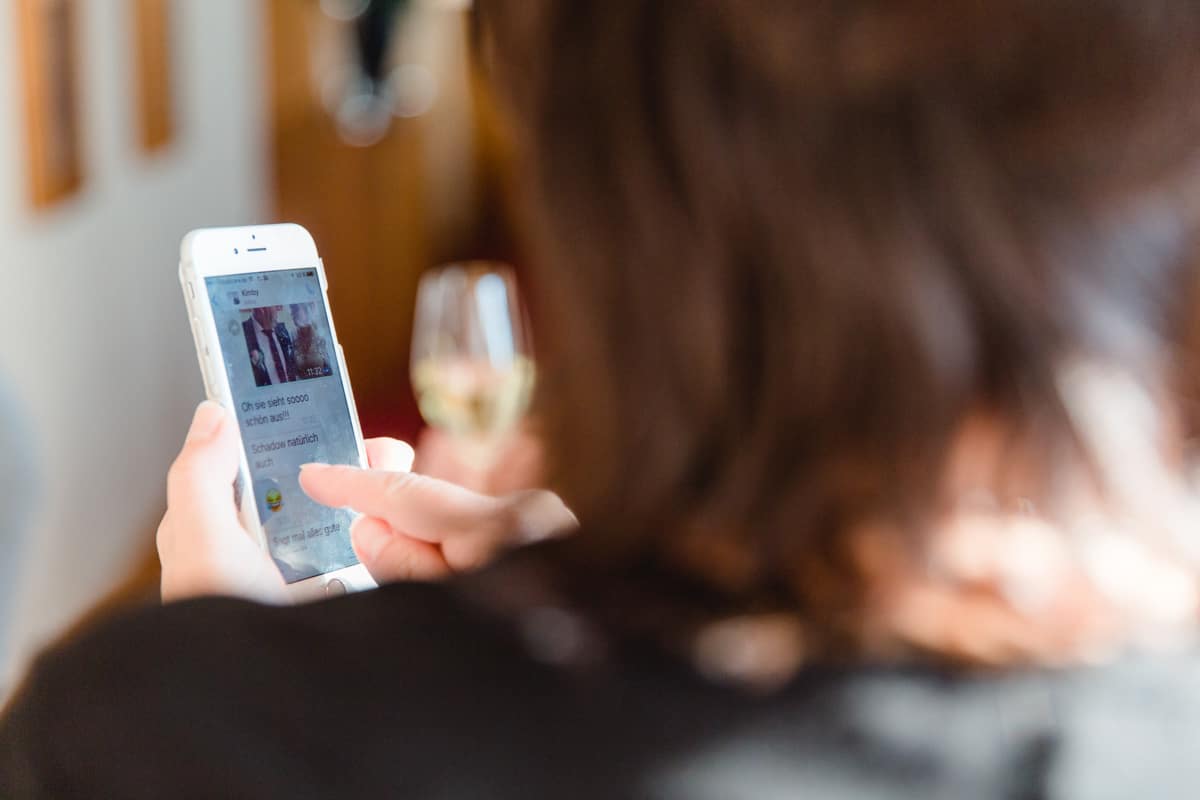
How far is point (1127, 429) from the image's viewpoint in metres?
0.34

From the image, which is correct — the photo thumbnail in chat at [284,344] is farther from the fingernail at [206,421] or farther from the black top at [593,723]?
the black top at [593,723]

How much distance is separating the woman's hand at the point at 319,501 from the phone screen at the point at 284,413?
10 millimetres

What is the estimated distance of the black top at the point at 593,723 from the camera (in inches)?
13.5

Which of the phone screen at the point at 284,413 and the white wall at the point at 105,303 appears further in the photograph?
the white wall at the point at 105,303

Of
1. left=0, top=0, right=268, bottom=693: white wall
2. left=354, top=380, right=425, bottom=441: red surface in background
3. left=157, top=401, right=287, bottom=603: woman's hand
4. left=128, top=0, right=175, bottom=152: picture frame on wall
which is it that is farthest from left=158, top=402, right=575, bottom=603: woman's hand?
left=128, top=0, right=175, bottom=152: picture frame on wall

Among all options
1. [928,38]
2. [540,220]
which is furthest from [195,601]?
[928,38]

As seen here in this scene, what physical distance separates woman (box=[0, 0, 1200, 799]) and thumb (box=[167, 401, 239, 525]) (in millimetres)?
199

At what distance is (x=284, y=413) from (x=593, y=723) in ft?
1.10

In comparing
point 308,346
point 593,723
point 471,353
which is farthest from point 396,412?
point 593,723

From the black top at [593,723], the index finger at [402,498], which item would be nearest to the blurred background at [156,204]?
the index finger at [402,498]

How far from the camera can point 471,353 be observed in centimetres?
116

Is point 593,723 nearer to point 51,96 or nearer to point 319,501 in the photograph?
point 319,501

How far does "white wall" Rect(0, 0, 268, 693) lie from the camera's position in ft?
5.57

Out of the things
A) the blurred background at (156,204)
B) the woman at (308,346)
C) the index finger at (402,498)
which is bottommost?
the index finger at (402,498)
